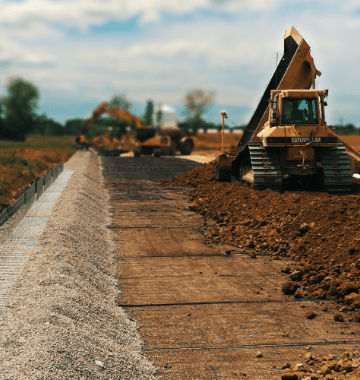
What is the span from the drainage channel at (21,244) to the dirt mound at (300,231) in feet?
12.2

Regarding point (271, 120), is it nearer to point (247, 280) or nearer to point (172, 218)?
point (172, 218)

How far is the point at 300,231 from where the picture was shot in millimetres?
9391

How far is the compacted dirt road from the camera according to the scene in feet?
16.5

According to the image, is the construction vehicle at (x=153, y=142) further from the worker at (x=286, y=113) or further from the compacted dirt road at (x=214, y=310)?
the compacted dirt road at (x=214, y=310)

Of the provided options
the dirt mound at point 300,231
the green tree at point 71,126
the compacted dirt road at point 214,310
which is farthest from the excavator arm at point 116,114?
the green tree at point 71,126

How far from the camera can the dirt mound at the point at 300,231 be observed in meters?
7.20

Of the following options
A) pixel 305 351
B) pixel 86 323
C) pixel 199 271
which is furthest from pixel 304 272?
pixel 86 323

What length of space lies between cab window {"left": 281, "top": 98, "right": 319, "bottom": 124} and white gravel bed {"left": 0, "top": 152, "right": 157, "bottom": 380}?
6.95 meters

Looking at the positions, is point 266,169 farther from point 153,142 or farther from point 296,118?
point 153,142

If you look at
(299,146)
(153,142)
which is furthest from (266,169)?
(153,142)

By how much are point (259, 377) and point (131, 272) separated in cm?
355

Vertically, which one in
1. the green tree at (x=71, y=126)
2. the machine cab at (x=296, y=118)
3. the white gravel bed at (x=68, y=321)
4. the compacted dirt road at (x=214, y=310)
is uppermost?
the green tree at (x=71, y=126)

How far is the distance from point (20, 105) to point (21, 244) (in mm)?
105924

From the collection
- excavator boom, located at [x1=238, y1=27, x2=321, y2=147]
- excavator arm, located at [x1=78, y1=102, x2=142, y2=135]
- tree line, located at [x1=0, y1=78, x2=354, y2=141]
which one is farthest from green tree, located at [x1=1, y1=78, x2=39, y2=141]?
excavator boom, located at [x1=238, y1=27, x2=321, y2=147]
